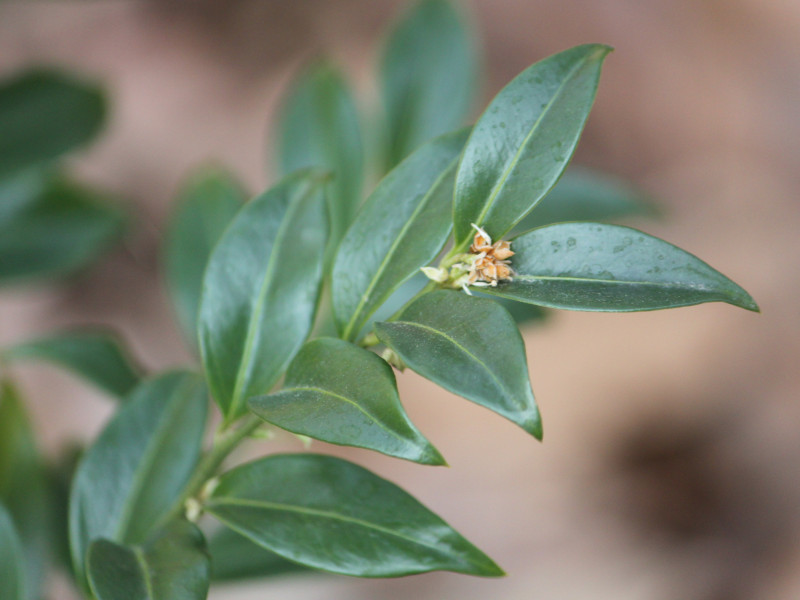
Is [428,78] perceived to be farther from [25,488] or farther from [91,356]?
[25,488]

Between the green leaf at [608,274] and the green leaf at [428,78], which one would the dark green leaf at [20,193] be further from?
the green leaf at [608,274]

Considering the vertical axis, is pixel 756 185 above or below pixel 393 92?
above

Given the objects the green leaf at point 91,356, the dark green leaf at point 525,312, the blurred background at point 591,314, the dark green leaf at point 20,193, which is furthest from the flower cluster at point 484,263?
the blurred background at point 591,314

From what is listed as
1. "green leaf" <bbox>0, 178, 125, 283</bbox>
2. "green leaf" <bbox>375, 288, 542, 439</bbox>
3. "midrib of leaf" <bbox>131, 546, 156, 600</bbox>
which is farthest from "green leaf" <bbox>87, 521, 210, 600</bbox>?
"green leaf" <bbox>0, 178, 125, 283</bbox>

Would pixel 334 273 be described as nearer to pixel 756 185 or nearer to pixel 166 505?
pixel 166 505

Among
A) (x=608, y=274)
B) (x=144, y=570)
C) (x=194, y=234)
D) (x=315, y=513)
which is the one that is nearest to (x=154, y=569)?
(x=144, y=570)

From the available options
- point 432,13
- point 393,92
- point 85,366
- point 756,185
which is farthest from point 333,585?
point 756,185
